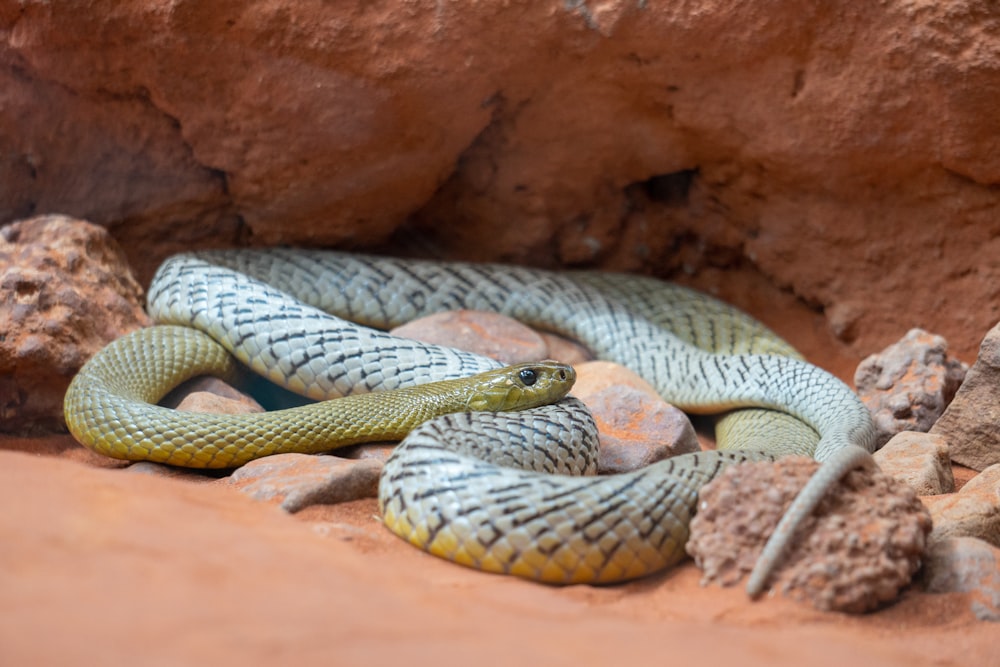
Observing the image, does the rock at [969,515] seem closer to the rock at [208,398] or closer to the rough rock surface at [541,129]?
the rough rock surface at [541,129]

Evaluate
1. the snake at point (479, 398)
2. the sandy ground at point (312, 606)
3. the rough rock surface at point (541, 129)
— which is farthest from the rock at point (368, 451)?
the rough rock surface at point (541, 129)

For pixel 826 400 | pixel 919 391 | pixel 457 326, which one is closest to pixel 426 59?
pixel 457 326

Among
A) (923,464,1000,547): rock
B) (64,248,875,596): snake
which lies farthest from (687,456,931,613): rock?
(923,464,1000,547): rock

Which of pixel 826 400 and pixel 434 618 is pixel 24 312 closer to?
pixel 434 618

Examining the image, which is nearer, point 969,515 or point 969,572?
point 969,572

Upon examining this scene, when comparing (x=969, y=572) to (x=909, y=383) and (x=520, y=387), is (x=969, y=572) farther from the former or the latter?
(x=909, y=383)

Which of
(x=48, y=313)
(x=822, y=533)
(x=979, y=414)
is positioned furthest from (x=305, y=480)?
(x=979, y=414)

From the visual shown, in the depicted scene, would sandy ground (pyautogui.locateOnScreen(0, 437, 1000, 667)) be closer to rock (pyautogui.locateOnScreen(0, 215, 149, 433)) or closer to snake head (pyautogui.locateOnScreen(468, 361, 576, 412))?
snake head (pyautogui.locateOnScreen(468, 361, 576, 412))
